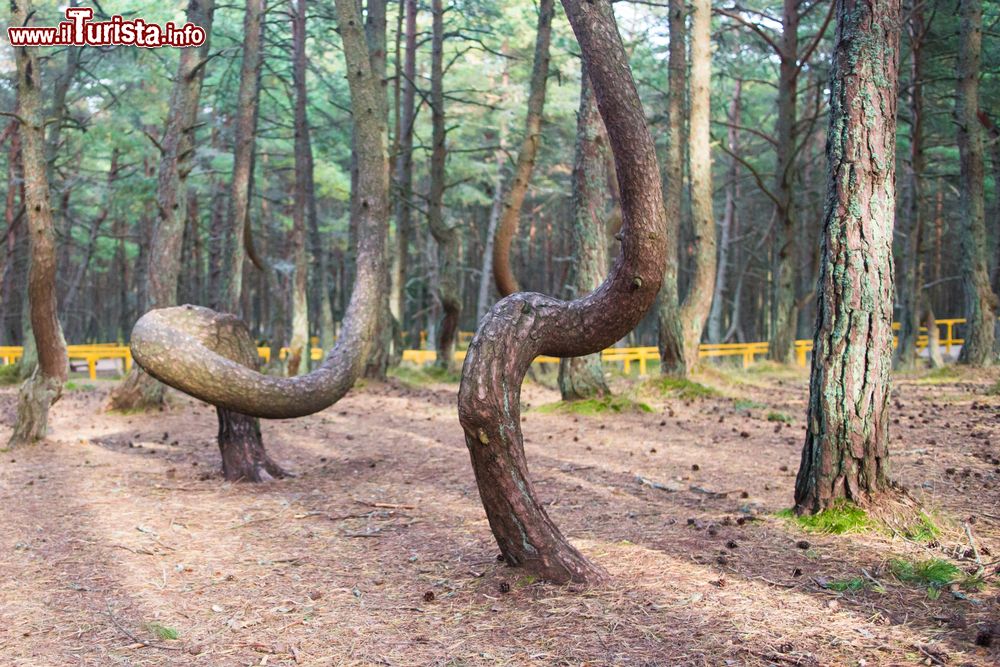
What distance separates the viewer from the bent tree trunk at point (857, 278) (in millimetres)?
5578

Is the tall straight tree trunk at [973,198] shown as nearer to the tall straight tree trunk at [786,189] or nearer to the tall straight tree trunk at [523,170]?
the tall straight tree trunk at [786,189]

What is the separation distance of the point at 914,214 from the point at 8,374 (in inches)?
741

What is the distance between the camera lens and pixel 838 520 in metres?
5.51

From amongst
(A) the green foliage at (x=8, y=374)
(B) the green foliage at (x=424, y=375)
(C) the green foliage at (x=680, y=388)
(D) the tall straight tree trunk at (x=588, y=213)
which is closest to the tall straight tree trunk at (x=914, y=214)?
(C) the green foliage at (x=680, y=388)

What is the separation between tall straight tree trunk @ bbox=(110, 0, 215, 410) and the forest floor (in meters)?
2.56


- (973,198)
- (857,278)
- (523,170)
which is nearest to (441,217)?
(523,170)

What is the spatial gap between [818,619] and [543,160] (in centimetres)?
2723

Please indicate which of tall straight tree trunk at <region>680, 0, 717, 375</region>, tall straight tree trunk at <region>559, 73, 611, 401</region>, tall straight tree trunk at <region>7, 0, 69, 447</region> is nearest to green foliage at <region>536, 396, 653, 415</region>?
tall straight tree trunk at <region>559, 73, 611, 401</region>

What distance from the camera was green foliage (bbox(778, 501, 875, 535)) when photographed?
5426 mm

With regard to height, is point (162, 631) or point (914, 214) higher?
point (914, 214)

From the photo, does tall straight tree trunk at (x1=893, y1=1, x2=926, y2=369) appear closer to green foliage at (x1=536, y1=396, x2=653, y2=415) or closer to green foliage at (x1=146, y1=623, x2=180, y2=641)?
green foliage at (x1=536, y1=396, x2=653, y2=415)

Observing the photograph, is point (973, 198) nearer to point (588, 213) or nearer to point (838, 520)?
point (588, 213)

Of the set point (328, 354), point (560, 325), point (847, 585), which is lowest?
point (847, 585)

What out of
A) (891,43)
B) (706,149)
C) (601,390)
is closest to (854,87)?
(891,43)
